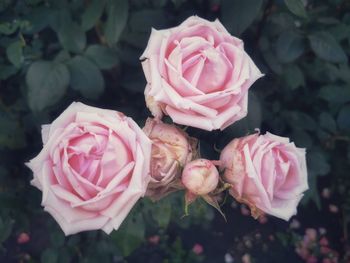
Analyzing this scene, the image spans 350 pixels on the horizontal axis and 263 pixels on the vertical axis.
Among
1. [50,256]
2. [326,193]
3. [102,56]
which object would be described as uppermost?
[102,56]

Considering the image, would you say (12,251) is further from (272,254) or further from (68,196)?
(68,196)

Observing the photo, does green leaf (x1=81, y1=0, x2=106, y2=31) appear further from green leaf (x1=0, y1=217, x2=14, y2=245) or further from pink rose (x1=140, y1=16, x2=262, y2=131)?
green leaf (x1=0, y1=217, x2=14, y2=245)

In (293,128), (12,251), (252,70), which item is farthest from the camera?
(12,251)

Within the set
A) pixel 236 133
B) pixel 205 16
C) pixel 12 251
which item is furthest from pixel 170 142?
pixel 12 251

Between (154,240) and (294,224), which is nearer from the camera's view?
(154,240)

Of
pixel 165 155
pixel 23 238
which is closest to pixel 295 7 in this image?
pixel 165 155

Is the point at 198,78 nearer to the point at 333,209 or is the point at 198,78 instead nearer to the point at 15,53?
the point at 15,53

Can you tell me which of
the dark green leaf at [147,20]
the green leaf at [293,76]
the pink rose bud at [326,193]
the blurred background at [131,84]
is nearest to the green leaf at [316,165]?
the blurred background at [131,84]
